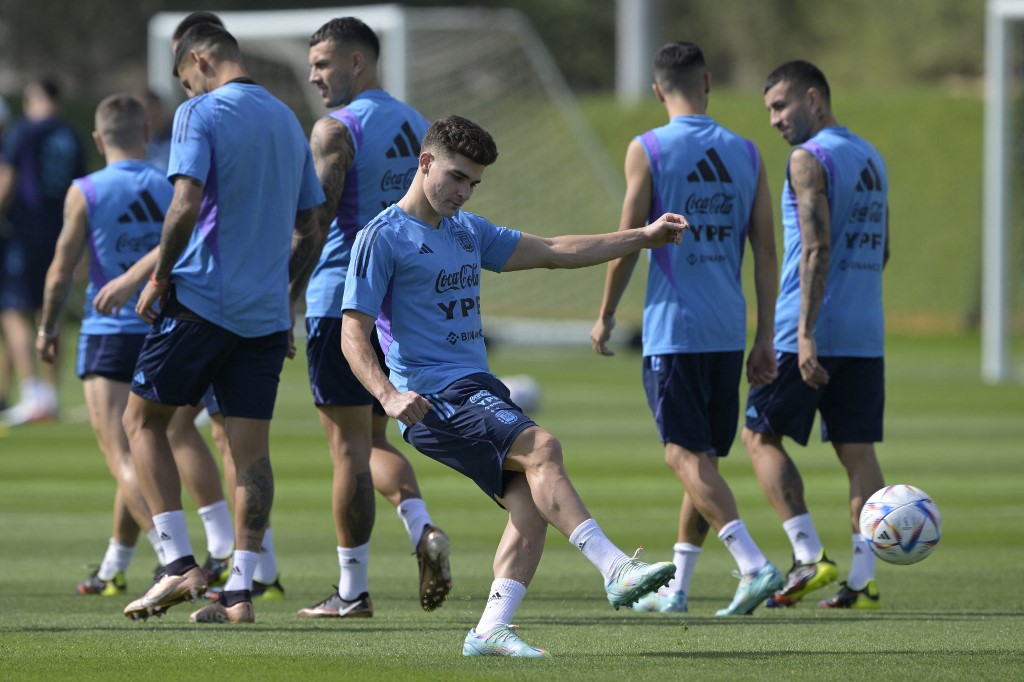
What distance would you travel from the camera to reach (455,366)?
6.96 metres

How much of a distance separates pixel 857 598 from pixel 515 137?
23.3 m

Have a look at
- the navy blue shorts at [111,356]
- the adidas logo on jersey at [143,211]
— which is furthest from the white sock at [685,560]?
the adidas logo on jersey at [143,211]

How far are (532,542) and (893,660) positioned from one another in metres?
1.37

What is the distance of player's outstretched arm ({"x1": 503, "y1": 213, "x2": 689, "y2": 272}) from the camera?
23.7 ft

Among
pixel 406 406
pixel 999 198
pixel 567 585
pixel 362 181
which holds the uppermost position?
pixel 999 198

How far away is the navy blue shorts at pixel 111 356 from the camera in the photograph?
31.0ft

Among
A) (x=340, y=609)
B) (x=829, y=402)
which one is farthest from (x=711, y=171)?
(x=340, y=609)

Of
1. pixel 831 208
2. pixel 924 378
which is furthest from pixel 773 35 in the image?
pixel 831 208

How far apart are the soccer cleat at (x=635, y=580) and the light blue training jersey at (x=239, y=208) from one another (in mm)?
2340

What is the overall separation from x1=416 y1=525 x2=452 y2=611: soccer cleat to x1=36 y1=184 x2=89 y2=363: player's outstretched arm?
2.79m

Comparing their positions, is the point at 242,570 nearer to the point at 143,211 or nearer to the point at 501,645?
the point at 501,645

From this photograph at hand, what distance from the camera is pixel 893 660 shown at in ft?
21.9

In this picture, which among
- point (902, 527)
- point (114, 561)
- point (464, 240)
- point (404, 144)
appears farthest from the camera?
point (114, 561)

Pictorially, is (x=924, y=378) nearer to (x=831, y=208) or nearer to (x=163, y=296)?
(x=831, y=208)
